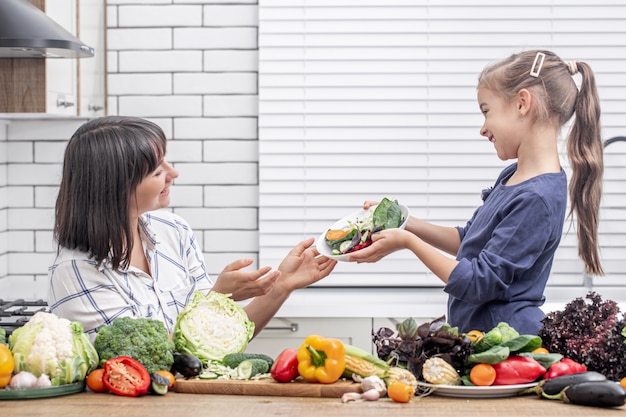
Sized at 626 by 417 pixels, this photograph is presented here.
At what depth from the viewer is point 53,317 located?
1.91 meters

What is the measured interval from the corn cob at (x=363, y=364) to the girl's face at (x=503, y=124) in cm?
91

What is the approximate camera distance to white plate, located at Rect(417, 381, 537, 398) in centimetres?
182

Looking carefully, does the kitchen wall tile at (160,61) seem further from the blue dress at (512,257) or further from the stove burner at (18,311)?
the blue dress at (512,257)

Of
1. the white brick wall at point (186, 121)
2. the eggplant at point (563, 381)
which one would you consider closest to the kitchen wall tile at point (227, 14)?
the white brick wall at point (186, 121)

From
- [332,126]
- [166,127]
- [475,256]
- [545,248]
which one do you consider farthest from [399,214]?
[166,127]

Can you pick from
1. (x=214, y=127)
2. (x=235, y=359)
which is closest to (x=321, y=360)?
(x=235, y=359)

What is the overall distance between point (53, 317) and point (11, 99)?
1514 millimetres

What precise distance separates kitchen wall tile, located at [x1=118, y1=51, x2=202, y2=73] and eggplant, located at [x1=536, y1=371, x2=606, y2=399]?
2568mm

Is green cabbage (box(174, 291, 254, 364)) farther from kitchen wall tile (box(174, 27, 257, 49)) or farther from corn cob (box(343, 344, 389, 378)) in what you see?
kitchen wall tile (box(174, 27, 257, 49))

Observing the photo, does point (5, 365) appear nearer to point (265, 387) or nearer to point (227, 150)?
point (265, 387)

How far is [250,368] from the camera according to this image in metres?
1.94

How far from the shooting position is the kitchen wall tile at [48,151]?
3967 mm

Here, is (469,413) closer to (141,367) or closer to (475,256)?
(141,367)

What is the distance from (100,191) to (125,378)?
2.09ft
